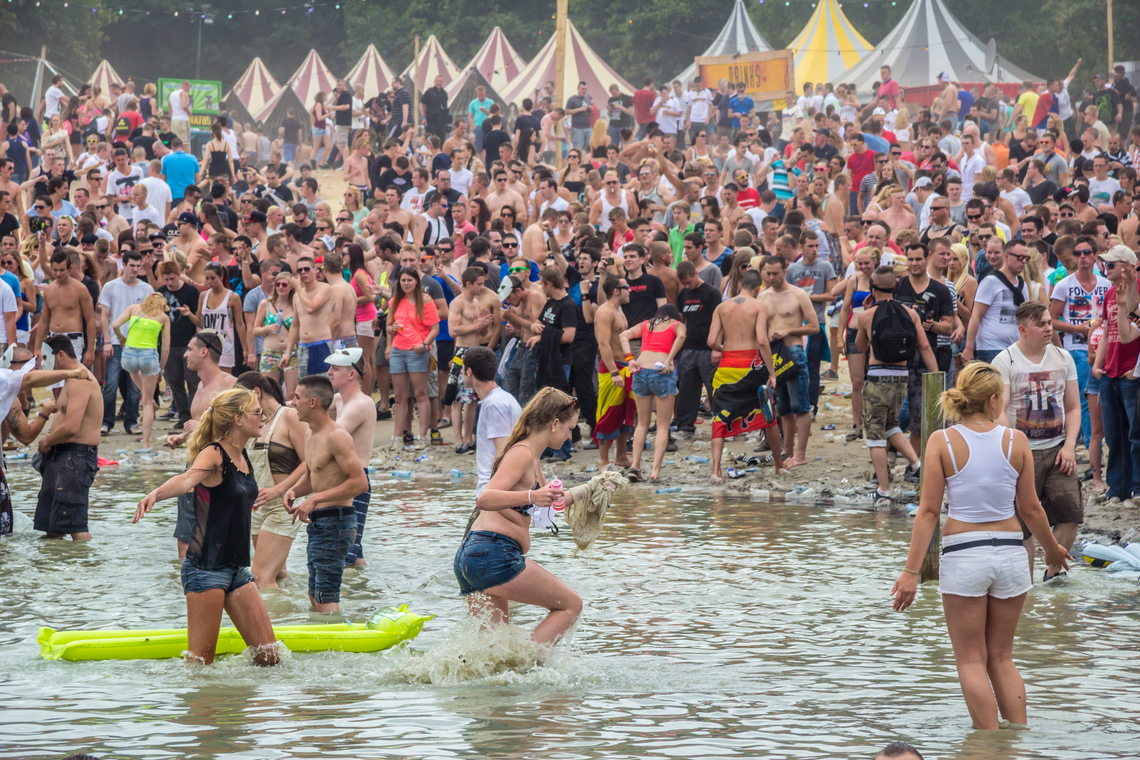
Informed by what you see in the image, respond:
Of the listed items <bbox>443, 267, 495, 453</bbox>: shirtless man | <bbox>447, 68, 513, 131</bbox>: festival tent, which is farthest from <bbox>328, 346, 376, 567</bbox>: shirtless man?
<bbox>447, 68, 513, 131</bbox>: festival tent

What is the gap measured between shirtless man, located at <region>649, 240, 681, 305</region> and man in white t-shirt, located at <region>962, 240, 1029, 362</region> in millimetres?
3502

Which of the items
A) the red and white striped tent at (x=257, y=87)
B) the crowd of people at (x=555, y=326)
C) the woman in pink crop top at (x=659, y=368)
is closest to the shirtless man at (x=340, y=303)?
the crowd of people at (x=555, y=326)

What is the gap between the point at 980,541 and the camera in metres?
5.64

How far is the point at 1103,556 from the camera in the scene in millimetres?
9312

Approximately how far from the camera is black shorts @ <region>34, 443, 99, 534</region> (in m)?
10.4

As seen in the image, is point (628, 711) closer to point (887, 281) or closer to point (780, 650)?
point (780, 650)

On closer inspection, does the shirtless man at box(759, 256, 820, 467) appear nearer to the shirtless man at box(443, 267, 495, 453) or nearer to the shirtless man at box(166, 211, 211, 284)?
the shirtless man at box(443, 267, 495, 453)

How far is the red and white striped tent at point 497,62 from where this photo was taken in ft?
135

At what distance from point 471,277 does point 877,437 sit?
4.77 m

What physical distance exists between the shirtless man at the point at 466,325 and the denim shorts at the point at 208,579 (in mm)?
7512

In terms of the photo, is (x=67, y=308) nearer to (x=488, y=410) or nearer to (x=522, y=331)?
(x=522, y=331)

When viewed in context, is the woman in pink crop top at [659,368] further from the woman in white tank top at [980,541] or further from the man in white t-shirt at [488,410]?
the woman in white tank top at [980,541]

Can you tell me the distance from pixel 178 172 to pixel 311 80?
22.3 meters

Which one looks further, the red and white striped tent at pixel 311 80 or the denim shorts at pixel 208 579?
the red and white striped tent at pixel 311 80
